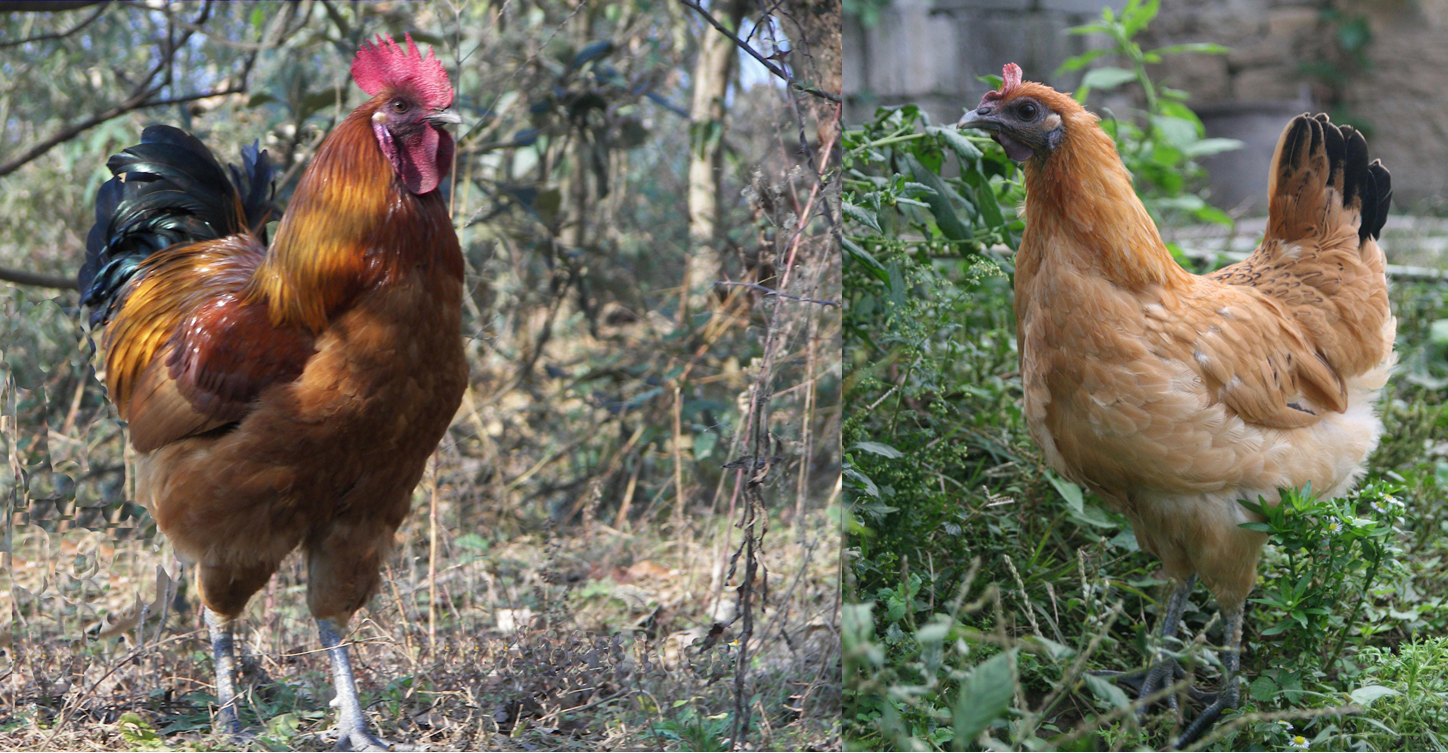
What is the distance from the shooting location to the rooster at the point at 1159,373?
7.11ft

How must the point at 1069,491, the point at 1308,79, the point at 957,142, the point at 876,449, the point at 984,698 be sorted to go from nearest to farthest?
1. the point at 984,698
2. the point at 876,449
3. the point at 957,142
4. the point at 1069,491
5. the point at 1308,79

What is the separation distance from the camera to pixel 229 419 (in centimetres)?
233

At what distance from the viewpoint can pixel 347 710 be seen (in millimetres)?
2465

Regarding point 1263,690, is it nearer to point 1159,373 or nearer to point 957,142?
point 1159,373

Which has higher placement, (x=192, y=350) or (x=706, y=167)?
(x=706, y=167)

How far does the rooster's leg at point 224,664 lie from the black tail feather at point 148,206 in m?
1.08

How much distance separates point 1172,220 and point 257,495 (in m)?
4.96

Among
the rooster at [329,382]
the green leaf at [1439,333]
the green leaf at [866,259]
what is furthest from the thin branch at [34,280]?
the green leaf at [1439,333]

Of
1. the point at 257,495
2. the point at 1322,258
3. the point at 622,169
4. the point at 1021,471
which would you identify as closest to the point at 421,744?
→ the point at 257,495

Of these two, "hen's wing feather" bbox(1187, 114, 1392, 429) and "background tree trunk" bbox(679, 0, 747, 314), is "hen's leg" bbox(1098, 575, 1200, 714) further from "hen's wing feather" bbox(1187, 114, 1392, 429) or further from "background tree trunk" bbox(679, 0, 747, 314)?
"background tree trunk" bbox(679, 0, 747, 314)

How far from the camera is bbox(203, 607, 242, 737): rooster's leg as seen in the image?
2484 mm

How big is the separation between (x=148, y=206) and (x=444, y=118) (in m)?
1.28

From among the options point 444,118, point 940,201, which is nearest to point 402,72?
point 444,118

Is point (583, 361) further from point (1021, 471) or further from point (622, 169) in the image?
point (1021, 471)
